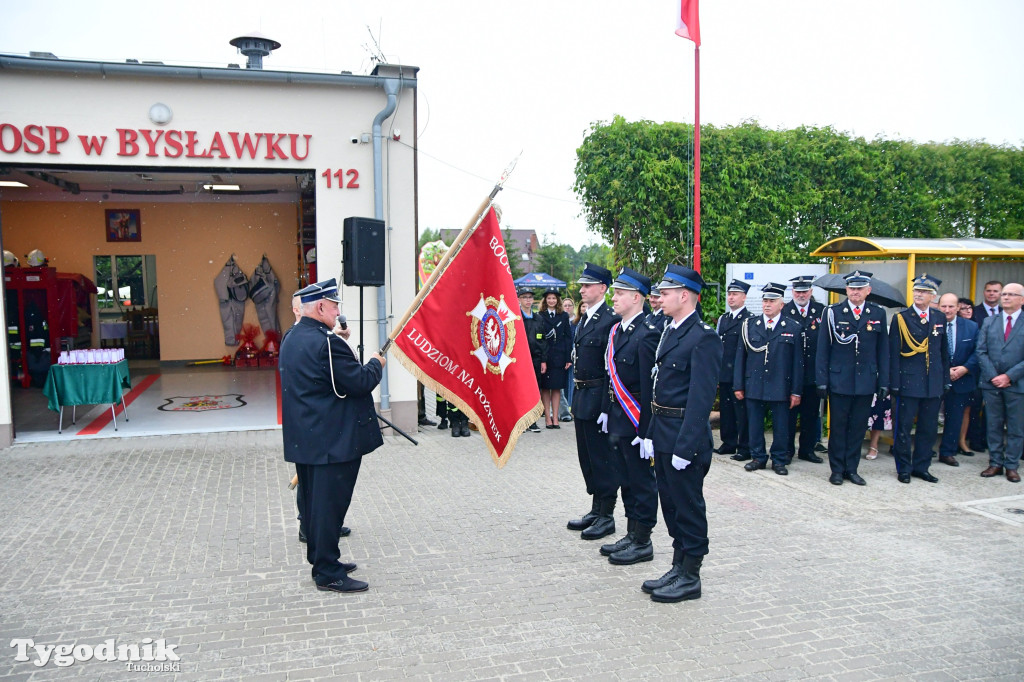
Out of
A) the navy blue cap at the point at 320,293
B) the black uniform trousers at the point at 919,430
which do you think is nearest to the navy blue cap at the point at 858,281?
the black uniform trousers at the point at 919,430

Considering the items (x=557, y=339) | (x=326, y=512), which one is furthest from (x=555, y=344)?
(x=326, y=512)

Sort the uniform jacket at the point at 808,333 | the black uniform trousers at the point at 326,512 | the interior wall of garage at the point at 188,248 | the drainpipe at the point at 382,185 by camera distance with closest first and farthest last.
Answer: the black uniform trousers at the point at 326,512 → the uniform jacket at the point at 808,333 → the drainpipe at the point at 382,185 → the interior wall of garage at the point at 188,248

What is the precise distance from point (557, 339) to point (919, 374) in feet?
14.1

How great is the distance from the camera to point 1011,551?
5.61 metres

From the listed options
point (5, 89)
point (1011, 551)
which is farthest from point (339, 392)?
point (5, 89)

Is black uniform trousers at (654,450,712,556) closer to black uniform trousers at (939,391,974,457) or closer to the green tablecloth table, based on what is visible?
black uniform trousers at (939,391,974,457)

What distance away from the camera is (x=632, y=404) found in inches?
212

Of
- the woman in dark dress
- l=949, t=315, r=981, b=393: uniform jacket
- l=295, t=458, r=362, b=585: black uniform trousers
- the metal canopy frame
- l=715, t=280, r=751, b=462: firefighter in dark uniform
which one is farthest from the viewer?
the woman in dark dress

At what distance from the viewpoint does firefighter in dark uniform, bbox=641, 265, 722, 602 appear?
15.2 feet

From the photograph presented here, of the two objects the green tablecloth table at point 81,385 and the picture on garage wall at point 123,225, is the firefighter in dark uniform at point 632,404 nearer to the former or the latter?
the green tablecloth table at point 81,385

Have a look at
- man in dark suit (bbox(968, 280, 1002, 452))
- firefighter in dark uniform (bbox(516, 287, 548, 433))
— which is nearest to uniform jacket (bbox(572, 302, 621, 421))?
firefighter in dark uniform (bbox(516, 287, 548, 433))

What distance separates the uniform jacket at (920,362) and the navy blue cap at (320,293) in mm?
5614

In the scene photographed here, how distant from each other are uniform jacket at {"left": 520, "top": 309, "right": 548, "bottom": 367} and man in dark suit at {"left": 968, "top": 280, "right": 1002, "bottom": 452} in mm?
5123

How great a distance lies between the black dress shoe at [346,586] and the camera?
16.0 feet
